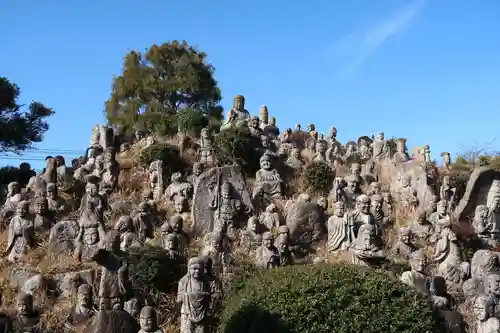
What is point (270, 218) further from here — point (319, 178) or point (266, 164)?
point (319, 178)

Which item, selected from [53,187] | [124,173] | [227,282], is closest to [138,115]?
[124,173]

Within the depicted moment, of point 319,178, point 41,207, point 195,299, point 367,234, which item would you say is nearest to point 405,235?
point 367,234

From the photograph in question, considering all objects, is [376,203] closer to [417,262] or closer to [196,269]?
[417,262]

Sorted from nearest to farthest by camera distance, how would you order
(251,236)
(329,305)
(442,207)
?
1. (329,305)
2. (251,236)
3. (442,207)

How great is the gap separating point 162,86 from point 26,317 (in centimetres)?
2211

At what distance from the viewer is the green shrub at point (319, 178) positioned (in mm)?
17266

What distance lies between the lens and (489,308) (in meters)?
10.5

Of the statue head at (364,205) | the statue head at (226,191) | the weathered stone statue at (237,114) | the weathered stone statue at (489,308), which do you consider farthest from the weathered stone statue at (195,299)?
the weathered stone statue at (237,114)

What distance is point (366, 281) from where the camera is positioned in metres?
8.33

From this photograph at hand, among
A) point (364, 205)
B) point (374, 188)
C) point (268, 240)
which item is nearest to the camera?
point (268, 240)

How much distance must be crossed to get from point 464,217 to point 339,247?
10.9 feet

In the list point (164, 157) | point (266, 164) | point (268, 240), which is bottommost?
point (268, 240)

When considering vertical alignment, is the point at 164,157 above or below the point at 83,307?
above

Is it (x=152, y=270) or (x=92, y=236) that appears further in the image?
(x=92, y=236)
